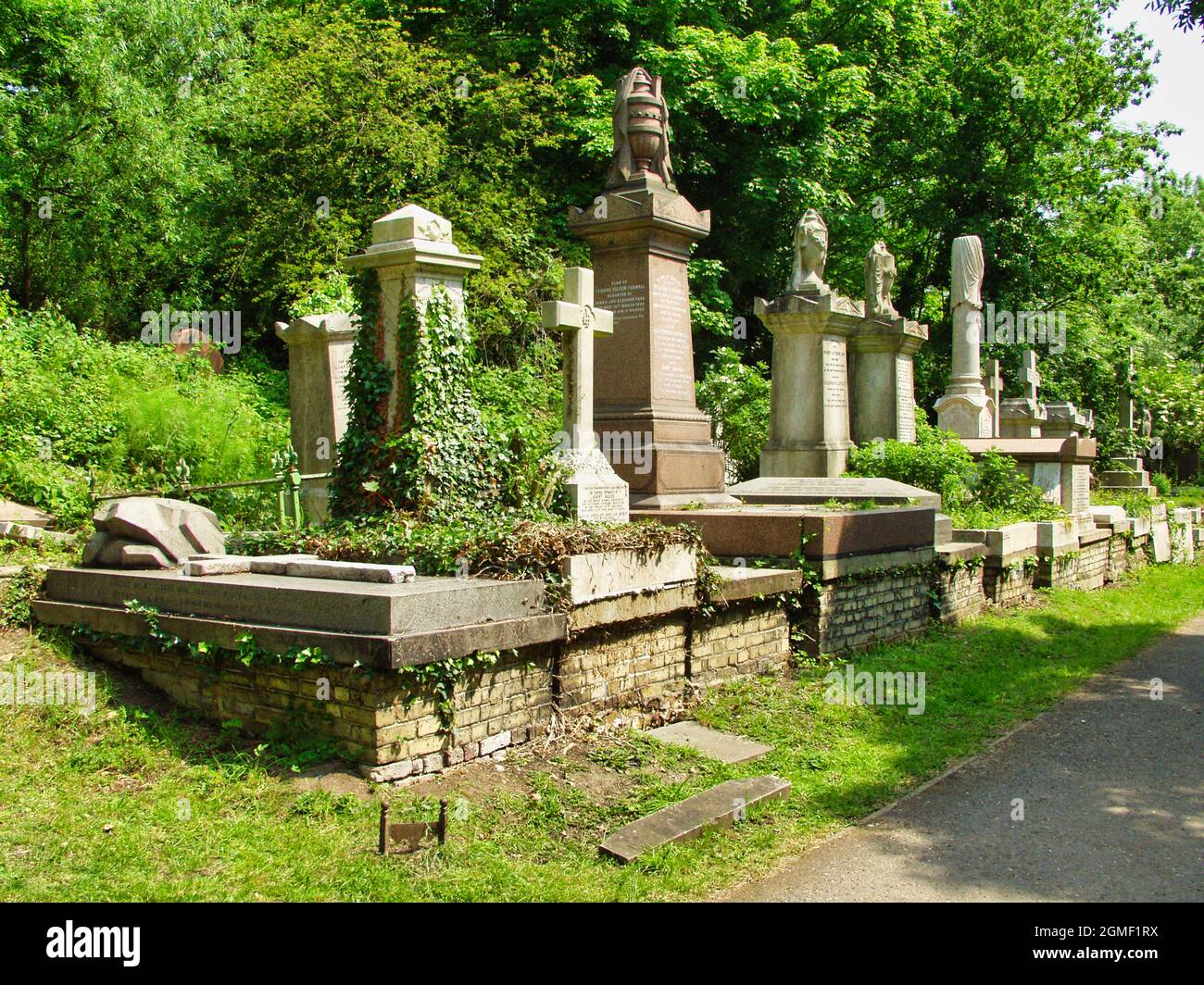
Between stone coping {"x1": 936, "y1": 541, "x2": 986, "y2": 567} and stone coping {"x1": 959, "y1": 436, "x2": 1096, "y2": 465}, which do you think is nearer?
stone coping {"x1": 936, "y1": 541, "x2": 986, "y2": 567}

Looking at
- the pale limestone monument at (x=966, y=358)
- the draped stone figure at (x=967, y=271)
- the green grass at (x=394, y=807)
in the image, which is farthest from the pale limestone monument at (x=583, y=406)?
the draped stone figure at (x=967, y=271)

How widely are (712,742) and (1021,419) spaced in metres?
17.7

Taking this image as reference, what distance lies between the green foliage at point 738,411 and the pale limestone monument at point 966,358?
4.20 meters

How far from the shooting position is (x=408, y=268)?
7.41m

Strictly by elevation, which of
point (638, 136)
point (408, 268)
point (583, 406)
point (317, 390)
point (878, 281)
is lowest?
point (583, 406)

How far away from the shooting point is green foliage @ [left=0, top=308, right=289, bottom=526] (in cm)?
1042

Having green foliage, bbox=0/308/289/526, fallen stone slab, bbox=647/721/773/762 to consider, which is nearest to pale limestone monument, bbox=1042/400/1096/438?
green foliage, bbox=0/308/289/526

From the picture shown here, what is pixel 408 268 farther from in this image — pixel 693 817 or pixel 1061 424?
pixel 1061 424

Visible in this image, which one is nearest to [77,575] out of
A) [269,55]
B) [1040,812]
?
[1040,812]

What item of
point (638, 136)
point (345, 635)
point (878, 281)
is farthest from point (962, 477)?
point (345, 635)

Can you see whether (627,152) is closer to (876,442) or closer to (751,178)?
(876,442)

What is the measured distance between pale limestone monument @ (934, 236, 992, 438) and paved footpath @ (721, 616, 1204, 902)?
13159mm

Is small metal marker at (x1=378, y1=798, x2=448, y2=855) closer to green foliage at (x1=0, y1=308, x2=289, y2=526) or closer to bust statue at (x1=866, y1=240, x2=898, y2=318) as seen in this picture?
green foliage at (x1=0, y1=308, x2=289, y2=526)

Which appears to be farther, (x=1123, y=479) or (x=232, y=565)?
(x=1123, y=479)
